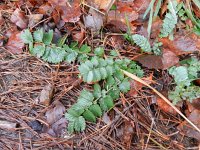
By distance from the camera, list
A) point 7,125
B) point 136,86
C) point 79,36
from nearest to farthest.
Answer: point 7,125, point 136,86, point 79,36

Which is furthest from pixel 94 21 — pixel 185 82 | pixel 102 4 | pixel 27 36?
pixel 185 82

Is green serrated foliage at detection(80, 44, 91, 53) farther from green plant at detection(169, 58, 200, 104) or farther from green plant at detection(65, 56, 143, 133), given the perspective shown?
green plant at detection(169, 58, 200, 104)

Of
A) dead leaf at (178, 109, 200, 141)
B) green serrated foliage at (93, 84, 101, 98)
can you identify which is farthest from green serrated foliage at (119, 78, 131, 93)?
dead leaf at (178, 109, 200, 141)

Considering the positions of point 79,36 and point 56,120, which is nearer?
point 56,120

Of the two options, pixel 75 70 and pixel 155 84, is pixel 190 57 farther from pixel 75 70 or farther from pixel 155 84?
pixel 75 70

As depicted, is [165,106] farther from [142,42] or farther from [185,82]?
[142,42]
